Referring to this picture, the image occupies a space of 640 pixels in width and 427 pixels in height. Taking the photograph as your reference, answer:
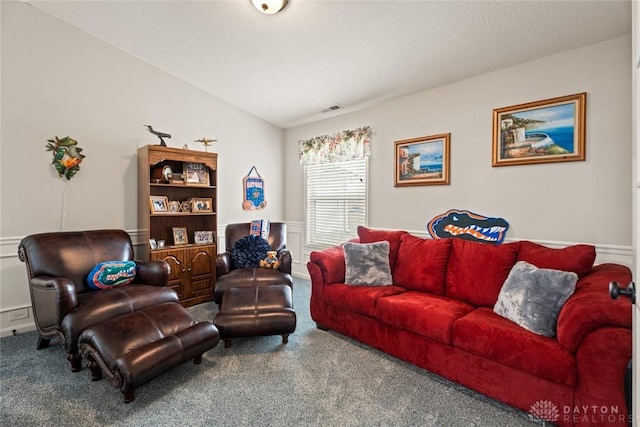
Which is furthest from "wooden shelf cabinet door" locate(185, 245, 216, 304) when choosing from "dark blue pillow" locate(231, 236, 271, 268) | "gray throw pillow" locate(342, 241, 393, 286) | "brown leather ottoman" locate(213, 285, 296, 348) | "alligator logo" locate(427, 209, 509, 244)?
"alligator logo" locate(427, 209, 509, 244)

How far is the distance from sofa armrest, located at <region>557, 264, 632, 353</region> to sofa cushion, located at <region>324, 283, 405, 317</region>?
117 centimetres

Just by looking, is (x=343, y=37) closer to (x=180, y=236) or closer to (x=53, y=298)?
(x=180, y=236)

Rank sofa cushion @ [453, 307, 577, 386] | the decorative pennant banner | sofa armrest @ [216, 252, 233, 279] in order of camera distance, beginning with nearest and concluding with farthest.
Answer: sofa cushion @ [453, 307, 577, 386] < sofa armrest @ [216, 252, 233, 279] < the decorative pennant banner

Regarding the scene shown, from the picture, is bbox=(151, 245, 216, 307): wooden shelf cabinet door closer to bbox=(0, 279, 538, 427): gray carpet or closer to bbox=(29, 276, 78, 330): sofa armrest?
bbox=(29, 276, 78, 330): sofa armrest

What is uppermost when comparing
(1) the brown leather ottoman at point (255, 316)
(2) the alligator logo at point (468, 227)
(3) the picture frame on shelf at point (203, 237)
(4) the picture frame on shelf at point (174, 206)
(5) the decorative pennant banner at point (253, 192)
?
(5) the decorative pennant banner at point (253, 192)

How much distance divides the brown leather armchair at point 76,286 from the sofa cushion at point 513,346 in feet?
7.81

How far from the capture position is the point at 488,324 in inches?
72.5

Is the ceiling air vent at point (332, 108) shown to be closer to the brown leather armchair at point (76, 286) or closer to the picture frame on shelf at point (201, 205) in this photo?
the picture frame on shelf at point (201, 205)

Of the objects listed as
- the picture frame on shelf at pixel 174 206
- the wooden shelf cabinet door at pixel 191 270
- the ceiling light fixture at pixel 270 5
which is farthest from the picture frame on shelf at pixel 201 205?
the ceiling light fixture at pixel 270 5

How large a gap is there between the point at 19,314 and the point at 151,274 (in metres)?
1.34

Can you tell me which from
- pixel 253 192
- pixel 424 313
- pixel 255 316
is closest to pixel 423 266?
pixel 424 313

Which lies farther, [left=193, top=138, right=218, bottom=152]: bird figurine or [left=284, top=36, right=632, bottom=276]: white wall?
[left=193, top=138, right=218, bottom=152]: bird figurine

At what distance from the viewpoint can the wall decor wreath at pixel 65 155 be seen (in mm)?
2779

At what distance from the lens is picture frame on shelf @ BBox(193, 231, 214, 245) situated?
370 centimetres
